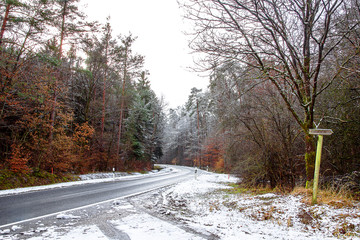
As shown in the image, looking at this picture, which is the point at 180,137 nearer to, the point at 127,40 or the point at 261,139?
the point at 127,40

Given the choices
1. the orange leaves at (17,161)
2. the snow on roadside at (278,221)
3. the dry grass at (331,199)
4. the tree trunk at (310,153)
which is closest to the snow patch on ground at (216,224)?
the snow on roadside at (278,221)

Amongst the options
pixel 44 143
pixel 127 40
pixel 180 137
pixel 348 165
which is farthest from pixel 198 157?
pixel 348 165

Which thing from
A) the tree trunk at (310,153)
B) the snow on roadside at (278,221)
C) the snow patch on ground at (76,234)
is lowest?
the snow patch on ground at (76,234)

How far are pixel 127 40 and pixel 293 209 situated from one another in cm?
2124

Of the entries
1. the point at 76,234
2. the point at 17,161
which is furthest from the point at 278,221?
the point at 17,161

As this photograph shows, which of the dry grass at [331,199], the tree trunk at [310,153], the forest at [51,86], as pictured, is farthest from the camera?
the forest at [51,86]

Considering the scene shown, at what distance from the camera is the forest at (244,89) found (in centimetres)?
551

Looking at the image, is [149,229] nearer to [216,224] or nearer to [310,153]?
[216,224]

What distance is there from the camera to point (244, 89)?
7.16m

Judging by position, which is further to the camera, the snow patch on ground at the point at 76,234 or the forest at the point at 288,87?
the forest at the point at 288,87

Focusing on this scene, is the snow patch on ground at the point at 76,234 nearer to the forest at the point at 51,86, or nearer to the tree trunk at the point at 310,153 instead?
the tree trunk at the point at 310,153

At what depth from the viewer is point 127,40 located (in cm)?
2155

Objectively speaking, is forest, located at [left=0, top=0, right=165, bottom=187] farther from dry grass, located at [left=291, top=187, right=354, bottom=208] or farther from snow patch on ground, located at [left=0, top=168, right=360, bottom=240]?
dry grass, located at [left=291, top=187, right=354, bottom=208]

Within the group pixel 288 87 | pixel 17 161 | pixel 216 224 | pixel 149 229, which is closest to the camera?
pixel 149 229
